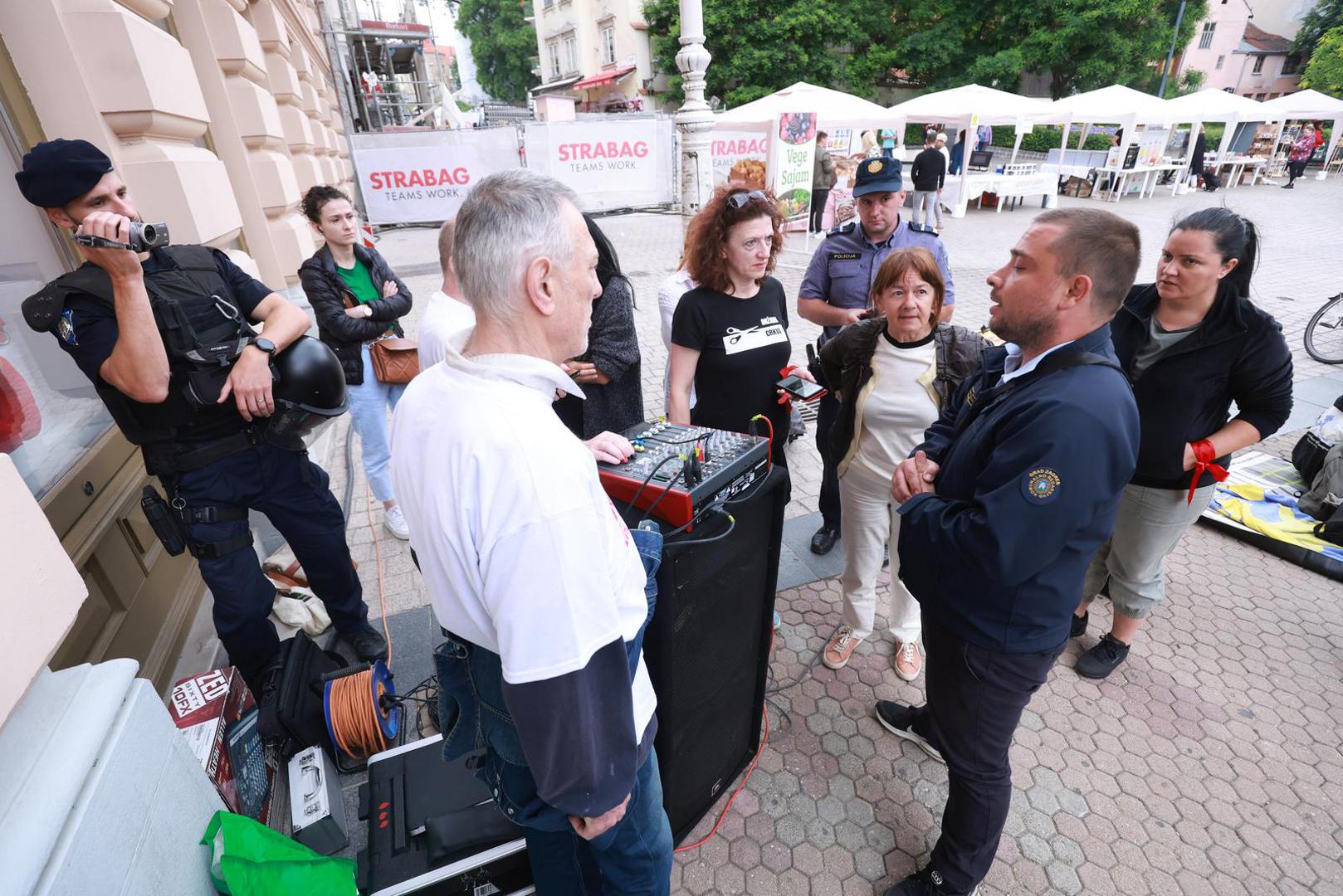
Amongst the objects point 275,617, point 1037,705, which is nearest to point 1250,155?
point 1037,705

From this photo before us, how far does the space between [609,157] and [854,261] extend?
516 inches

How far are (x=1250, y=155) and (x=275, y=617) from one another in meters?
32.4

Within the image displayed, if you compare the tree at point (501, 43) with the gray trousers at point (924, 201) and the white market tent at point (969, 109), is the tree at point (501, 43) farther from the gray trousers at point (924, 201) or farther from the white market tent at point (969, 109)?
the gray trousers at point (924, 201)

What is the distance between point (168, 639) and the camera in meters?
2.86

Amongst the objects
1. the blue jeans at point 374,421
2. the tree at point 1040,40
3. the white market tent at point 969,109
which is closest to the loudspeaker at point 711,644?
the blue jeans at point 374,421

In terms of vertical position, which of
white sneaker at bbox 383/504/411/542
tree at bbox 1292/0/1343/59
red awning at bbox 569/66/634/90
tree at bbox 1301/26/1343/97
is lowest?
white sneaker at bbox 383/504/411/542

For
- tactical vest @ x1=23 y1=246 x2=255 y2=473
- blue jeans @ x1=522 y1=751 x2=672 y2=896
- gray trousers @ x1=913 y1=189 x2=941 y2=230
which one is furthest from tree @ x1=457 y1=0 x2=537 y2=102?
blue jeans @ x1=522 y1=751 x2=672 y2=896

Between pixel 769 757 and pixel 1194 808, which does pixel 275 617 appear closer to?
pixel 769 757

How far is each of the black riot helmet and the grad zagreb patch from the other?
7.98 ft

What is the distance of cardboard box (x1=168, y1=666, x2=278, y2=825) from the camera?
193 cm

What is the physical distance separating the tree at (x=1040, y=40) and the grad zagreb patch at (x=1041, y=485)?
32.2m

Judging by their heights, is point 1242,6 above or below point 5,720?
above

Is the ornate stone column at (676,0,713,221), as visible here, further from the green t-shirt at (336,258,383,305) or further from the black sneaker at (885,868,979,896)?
the black sneaker at (885,868,979,896)

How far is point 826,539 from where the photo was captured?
3.76m
